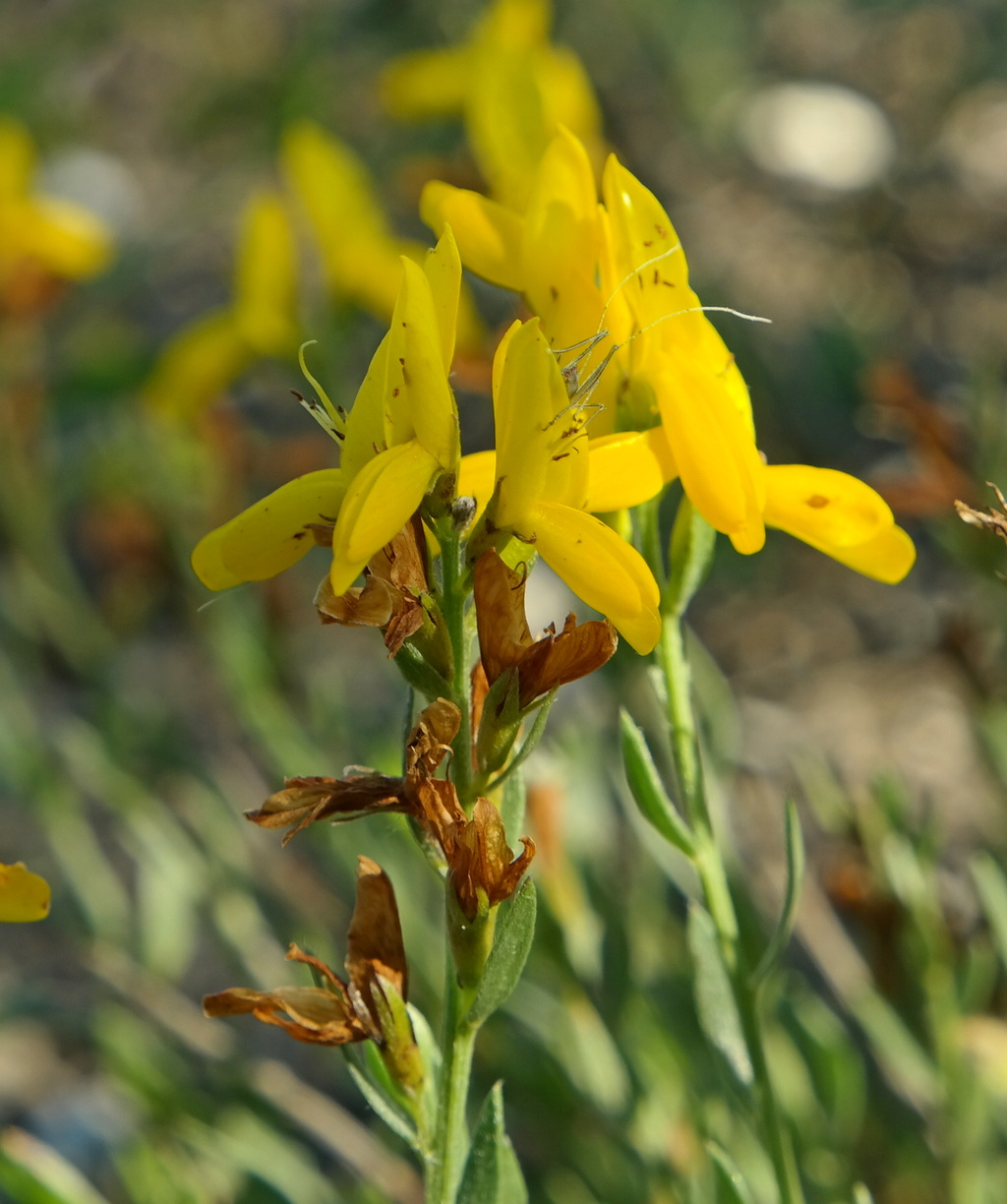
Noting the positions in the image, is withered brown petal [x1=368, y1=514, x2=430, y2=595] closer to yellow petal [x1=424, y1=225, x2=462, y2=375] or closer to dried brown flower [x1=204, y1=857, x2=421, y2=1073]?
yellow petal [x1=424, y1=225, x2=462, y2=375]

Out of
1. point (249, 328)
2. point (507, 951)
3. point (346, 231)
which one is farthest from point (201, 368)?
point (507, 951)

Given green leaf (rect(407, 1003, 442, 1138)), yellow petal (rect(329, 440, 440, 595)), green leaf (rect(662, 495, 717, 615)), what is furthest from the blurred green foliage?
yellow petal (rect(329, 440, 440, 595))

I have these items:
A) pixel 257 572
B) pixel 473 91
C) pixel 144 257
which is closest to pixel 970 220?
pixel 144 257

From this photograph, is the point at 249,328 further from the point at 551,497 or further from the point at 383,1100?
the point at 383,1100

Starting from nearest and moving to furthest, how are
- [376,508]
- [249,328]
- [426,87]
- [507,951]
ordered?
1. [376,508]
2. [507,951]
3. [249,328]
4. [426,87]

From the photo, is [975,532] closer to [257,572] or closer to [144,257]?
[257,572]

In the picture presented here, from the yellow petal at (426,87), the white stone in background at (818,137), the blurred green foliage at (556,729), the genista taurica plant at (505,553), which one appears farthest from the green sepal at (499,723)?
the white stone in background at (818,137)

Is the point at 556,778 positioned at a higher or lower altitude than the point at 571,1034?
higher
